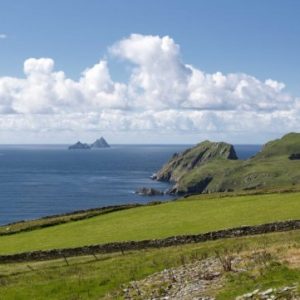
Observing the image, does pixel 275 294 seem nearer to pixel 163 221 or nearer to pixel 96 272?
pixel 96 272

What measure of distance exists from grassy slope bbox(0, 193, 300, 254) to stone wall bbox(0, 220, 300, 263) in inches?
75.1

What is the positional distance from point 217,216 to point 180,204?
11761 millimetres

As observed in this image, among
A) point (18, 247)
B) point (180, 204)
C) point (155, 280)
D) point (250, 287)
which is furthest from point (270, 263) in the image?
point (180, 204)

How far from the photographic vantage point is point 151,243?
4678cm

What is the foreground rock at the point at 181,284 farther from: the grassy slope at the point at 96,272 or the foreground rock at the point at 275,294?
the foreground rock at the point at 275,294

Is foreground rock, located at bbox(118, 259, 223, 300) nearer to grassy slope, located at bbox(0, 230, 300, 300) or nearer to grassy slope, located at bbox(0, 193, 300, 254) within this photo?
grassy slope, located at bbox(0, 230, 300, 300)

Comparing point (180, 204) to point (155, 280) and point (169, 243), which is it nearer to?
point (169, 243)

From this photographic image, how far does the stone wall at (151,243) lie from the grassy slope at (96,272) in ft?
7.20

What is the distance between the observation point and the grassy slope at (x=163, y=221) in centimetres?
5041

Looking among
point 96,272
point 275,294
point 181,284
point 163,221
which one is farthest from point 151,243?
point 275,294

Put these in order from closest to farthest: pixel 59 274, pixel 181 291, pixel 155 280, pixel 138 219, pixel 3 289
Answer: pixel 181 291, pixel 155 280, pixel 3 289, pixel 59 274, pixel 138 219

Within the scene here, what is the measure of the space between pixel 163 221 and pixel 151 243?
9.23m

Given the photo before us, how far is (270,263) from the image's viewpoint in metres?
25.8

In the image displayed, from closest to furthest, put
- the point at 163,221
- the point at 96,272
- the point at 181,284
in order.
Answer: the point at 181,284
the point at 96,272
the point at 163,221
